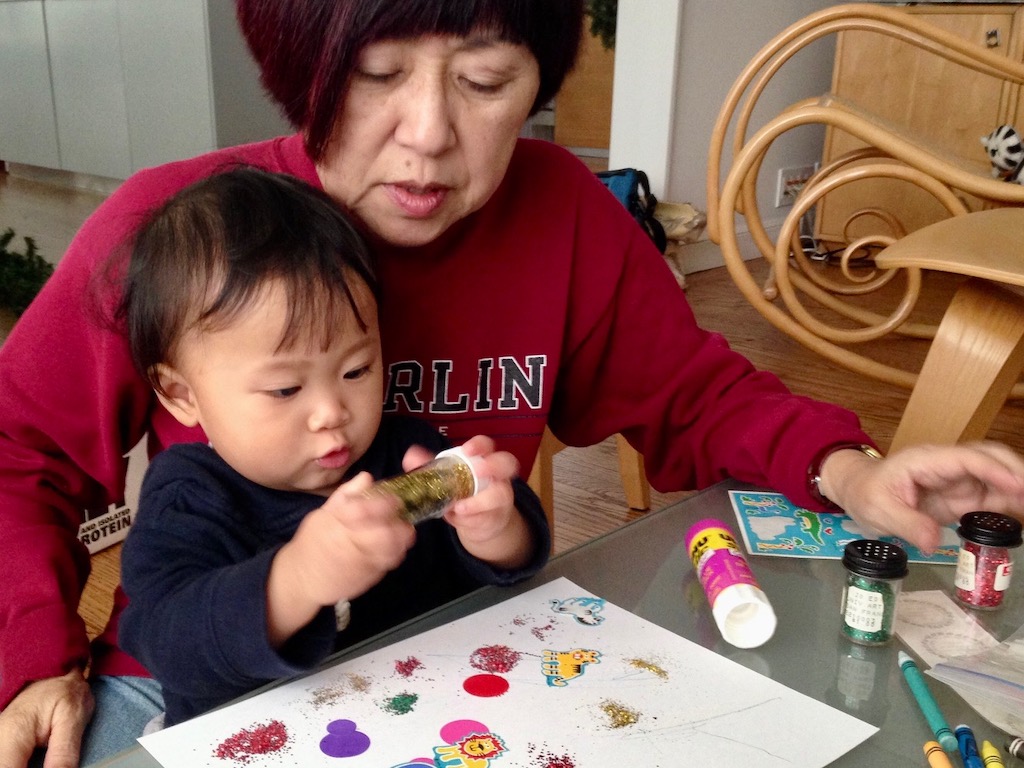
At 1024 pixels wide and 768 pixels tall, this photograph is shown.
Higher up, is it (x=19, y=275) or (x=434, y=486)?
(x=434, y=486)

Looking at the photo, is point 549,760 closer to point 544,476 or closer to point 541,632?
point 541,632

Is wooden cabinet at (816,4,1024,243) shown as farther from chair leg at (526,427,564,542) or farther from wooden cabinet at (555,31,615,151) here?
chair leg at (526,427,564,542)

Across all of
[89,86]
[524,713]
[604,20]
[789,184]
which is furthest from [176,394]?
[89,86]

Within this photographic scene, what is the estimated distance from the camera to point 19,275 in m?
1.90

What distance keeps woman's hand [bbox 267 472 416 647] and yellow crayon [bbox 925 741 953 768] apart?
27cm

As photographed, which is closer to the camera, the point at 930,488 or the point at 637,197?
the point at 930,488

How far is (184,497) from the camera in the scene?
0.61m

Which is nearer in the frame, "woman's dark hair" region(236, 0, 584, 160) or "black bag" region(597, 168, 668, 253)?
"woman's dark hair" region(236, 0, 584, 160)

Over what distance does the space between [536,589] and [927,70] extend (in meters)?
3.28

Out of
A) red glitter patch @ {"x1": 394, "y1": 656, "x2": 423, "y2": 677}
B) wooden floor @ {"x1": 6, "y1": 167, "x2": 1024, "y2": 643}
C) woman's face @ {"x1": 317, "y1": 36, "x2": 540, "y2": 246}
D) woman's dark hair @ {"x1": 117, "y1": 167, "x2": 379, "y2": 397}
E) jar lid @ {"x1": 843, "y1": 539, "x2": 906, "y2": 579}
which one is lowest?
wooden floor @ {"x1": 6, "y1": 167, "x2": 1024, "y2": 643}

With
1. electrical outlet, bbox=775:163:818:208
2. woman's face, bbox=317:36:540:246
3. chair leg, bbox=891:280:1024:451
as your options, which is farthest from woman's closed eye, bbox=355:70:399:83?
electrical outlet, bbox=775:163:818:208

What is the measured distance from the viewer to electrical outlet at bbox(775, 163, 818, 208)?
3867 mm

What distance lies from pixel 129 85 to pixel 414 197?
378 cm

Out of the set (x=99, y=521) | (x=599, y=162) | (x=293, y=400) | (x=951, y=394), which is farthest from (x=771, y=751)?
(x=599, y=162)
